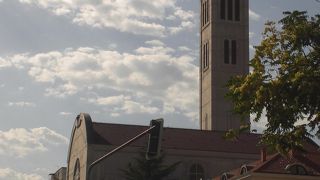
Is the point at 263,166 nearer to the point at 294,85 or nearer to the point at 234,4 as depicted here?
the point at 294,85

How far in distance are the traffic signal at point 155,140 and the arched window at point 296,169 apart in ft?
80.5

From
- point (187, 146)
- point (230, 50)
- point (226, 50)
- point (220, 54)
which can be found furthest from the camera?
point (226, 50)

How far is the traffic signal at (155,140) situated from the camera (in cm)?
2258

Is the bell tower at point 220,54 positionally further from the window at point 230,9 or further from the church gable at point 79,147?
the church gable at point 79,147

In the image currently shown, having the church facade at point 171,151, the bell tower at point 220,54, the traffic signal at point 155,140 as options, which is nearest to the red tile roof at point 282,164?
the traffic signal at point 155,140

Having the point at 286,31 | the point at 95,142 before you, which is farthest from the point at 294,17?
the point at 95,142

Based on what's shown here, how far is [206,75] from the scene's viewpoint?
96188mm

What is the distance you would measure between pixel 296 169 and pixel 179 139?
Result: 102 feet

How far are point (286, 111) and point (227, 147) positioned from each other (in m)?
55.1

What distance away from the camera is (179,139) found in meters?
76.8

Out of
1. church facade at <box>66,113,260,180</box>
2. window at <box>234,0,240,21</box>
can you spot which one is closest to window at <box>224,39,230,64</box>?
window at <box>234,0,240,21</box>

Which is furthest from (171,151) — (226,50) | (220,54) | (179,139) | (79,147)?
(226,50)

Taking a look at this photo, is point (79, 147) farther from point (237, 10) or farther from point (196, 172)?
point (237, 10)

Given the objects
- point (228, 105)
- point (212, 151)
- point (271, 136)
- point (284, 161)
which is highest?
point (228, 105)
